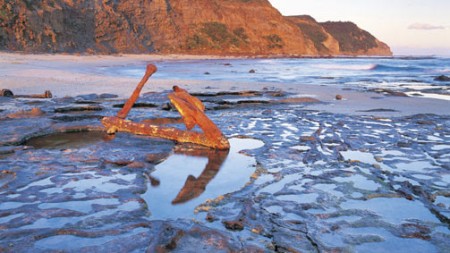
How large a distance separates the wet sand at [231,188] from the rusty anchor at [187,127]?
166 mm

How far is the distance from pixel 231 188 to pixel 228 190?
0.07m

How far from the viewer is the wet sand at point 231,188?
3.00 m

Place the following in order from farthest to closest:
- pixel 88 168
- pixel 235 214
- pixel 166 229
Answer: pixel 88 168 < pixel 235 214 < pixel 166 229

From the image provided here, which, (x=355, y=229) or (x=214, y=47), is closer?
(x=355, y=229)

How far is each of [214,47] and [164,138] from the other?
70.8m

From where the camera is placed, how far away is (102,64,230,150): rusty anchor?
5.41 meters

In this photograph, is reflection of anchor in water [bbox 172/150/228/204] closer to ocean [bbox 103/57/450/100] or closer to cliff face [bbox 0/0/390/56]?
ocean [bbox 103/57/450/100]

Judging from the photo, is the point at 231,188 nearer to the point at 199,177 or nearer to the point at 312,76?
the point at 199,177

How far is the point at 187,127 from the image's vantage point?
5.55 metres

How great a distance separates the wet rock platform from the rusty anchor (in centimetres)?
14

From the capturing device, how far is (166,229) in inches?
121

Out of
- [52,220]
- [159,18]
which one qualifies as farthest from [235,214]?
[159,18]

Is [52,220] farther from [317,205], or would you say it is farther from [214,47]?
[214,47]

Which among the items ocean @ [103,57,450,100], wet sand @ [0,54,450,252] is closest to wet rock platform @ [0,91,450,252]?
wet sand @ [0,54,450,252]
